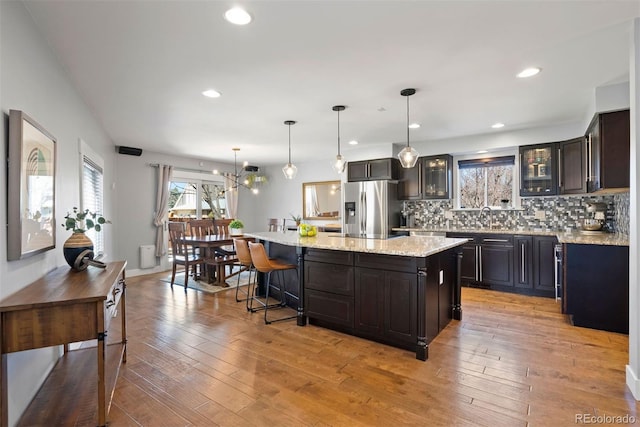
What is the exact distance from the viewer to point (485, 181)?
5.62 meters

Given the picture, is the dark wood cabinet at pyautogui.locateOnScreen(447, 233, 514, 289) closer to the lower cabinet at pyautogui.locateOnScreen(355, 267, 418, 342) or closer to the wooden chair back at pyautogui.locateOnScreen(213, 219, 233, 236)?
the lower cabinet at pyautogui.locateOnScreen(355, 267, 418, 342)

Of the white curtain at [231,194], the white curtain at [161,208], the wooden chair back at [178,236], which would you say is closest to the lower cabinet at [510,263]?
the wooden chair back at [178,236]

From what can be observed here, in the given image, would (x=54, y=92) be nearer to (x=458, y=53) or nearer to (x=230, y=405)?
(x=230, y=405)

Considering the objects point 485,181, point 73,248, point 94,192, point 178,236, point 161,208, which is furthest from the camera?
point 161,208

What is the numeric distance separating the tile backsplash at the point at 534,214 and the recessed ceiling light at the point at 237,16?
446 cm

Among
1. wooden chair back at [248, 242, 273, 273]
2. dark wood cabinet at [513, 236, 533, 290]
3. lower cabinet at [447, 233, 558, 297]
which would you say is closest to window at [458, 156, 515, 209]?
lower cabinet at [447, 233, 558, 297]

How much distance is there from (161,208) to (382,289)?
5.22 m

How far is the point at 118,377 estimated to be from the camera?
2393 mm

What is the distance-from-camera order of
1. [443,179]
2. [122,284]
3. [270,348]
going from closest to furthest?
[122,284], [270,348], [443,179]

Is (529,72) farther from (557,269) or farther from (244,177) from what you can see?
(244,177)

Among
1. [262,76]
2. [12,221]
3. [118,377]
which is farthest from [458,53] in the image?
[118,377]

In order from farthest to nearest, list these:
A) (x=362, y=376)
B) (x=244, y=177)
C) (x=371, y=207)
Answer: (x=244, y=177), (x=371, y=207), (x=362, y=376)

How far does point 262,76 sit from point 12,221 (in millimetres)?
2101

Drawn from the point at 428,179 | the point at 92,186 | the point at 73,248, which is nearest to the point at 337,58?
the point at 73,248
